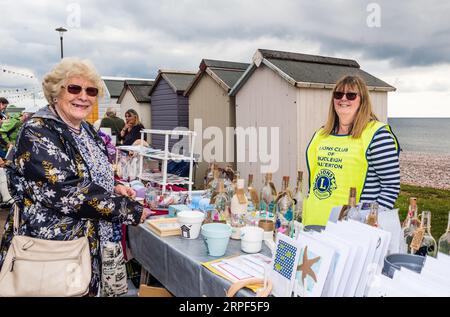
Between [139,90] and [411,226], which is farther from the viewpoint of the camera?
[139,90]

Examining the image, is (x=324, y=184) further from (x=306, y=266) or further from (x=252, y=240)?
(x=306, y=266)

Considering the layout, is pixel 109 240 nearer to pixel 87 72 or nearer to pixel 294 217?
pixel 87 72

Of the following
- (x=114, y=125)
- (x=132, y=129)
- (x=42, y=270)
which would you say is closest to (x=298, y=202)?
(x=42, y=270)

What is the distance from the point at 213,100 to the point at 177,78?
9.51 feet

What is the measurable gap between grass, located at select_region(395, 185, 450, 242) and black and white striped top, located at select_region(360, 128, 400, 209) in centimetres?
379

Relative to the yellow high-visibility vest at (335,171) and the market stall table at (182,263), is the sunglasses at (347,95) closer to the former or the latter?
the yellow high-visibility vest at (335,171)

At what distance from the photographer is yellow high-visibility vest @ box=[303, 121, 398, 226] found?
2.22 metres

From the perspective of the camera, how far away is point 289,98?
5738 millimetres

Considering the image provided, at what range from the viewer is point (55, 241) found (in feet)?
5.45

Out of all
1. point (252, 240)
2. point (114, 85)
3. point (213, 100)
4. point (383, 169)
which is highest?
point (114, 85)

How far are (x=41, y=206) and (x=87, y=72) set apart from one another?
68 cm

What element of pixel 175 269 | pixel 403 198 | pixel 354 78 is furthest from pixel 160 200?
pixel 403 198

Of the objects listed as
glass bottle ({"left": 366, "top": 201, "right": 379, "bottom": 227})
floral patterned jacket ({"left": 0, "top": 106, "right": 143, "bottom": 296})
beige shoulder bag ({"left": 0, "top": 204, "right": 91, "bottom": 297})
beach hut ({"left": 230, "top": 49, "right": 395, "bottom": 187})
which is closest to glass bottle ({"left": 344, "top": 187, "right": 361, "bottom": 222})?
glass bottle ({"left": 366, "top": 201, "right": 379, "bottom": 227})
